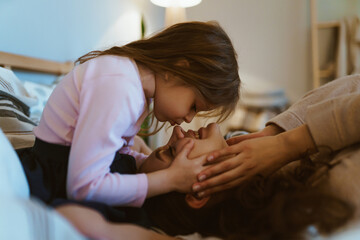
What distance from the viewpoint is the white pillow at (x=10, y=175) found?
58 cm

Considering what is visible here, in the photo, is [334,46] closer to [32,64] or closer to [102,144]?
[32,64]

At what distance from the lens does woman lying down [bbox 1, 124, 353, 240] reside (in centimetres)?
57

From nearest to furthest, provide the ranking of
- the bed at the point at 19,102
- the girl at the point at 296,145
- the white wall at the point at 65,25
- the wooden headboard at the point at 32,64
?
the girl at the point at 296,145
the bed at the point at 19,102
the wooden headboard at the point at 32,64
the white wall at the point at 65,25

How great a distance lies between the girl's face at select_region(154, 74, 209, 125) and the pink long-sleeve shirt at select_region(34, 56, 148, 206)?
0.12 meters

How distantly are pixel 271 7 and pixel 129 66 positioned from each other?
2.87m

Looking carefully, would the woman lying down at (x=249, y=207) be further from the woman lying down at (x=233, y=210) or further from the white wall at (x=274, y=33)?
the white wall at (x=274, y=33)

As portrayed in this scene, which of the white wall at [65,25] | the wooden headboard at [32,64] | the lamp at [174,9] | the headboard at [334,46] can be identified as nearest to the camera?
the wooden headboard at [32,64]

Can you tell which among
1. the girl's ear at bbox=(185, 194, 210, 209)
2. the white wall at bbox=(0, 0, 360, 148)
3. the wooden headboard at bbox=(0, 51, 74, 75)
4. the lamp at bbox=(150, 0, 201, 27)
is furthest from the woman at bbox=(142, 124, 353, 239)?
the white wall at bbox=(0, 0, 360, 148)

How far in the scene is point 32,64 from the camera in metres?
1.70

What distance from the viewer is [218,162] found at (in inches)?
35.5

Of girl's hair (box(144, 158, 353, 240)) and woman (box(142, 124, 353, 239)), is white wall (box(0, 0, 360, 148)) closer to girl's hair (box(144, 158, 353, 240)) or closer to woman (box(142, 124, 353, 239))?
woman (box(142, 124, 353, 239))

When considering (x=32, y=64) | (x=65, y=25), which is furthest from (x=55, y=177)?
(x=65, y=25)

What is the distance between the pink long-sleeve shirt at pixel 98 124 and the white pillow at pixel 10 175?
0.39ft

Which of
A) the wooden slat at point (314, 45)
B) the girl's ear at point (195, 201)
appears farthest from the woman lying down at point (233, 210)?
the wooden slat at point (314, 45)
